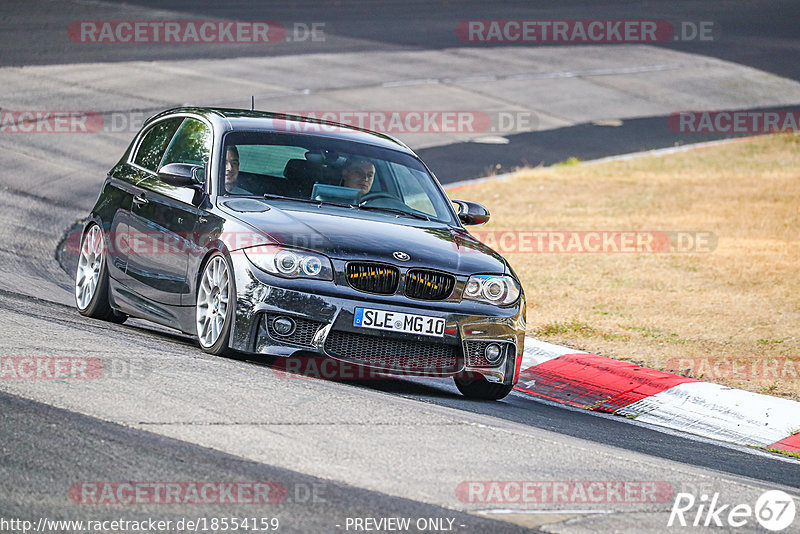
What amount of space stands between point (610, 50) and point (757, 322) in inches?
931

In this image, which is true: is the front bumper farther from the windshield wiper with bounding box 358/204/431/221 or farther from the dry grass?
the dry grass

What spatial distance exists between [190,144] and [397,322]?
2.52m

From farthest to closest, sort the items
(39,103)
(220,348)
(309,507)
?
1. (39,103)
2. (220,348)
3. (309,507)

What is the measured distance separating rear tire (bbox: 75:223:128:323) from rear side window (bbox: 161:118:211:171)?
851 mm

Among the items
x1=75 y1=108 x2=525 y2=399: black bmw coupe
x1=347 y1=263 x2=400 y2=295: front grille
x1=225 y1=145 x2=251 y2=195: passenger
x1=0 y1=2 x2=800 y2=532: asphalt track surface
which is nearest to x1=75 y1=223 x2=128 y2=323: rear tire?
x1=75 y1=108 x2=525 y2=399: black bmw coupe

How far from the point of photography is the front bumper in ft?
24.8

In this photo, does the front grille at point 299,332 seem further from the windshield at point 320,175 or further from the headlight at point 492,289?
the windshield at point 320,175

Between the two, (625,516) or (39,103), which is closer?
(625,516)

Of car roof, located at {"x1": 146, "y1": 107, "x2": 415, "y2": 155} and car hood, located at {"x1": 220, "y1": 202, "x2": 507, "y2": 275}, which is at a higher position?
car roof, located at {"x1": 146, "y1": 107, "x2": 415, "y2": 155}

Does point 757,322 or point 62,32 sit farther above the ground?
point 62,32

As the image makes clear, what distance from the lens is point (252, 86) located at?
24.8 meters

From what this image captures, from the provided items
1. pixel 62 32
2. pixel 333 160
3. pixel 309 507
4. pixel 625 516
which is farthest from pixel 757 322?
pixel 62 32

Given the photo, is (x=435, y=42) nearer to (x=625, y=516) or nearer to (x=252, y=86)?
(x=252, y=86)

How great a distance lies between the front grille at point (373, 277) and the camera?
7.66 meters
